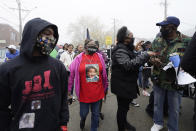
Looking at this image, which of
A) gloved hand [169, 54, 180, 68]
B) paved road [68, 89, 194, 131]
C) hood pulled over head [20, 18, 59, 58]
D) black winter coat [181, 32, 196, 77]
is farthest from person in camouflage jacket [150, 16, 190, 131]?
hood pulled over head [20, 18, 59, 58]

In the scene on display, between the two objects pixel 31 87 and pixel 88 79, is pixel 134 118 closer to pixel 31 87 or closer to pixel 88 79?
pixel 88 79

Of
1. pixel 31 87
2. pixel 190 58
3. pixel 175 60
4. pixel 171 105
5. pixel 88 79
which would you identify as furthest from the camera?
pixel 88 79

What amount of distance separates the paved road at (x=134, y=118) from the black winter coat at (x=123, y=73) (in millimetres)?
1068

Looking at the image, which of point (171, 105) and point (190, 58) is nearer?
point (190, 58)

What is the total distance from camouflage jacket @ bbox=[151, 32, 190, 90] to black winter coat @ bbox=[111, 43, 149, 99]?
1.35ft

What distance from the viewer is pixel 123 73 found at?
7.57 feet

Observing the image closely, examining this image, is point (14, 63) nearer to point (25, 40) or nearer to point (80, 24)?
point (25, 40)

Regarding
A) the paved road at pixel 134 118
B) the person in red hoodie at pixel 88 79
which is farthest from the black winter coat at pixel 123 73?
the paved road at pixel 134 118

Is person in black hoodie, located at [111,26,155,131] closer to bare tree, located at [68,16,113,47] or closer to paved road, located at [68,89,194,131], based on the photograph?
paved road, located at [68,89,194,131]

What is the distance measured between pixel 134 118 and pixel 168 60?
5.88ft

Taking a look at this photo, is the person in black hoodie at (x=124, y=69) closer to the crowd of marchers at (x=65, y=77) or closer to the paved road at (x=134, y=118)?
the crowd of marchers at (x=65, y=77)

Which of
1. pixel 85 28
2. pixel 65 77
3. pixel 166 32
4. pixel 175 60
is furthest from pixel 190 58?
pixel 85 28

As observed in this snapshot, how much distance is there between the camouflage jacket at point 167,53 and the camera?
A: 2.12 metres

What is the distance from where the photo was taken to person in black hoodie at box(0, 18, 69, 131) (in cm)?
120
